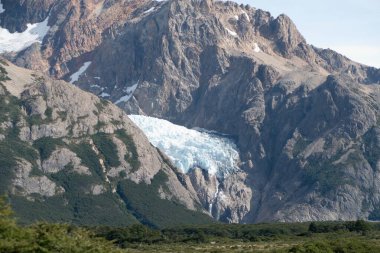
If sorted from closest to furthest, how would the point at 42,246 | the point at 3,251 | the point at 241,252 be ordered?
the point at 3,251, the point at 42,246, the point at 241,252

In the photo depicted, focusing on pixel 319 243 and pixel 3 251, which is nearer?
pixel 3 251

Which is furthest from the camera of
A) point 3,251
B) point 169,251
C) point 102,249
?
point 169,251

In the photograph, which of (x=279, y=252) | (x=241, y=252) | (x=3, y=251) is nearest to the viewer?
(x=3, y=251)

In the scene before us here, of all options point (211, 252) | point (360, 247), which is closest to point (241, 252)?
point (211, 252)

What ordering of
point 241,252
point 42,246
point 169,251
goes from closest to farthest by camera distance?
point 42,246 → point 241,252 → point 169,251

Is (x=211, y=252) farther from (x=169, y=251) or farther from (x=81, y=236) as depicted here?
(x=81, y=236)

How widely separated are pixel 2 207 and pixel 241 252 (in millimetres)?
82054

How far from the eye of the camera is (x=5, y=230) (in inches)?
4124

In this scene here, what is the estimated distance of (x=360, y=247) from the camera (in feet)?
558

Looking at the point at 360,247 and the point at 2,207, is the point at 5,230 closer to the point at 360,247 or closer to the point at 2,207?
the point at 2,207

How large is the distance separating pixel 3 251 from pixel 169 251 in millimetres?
100902

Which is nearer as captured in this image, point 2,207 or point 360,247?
point 2,207

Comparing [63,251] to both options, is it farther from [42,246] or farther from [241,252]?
[241,252]

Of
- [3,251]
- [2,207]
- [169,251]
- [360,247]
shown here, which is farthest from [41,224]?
[169,251]
